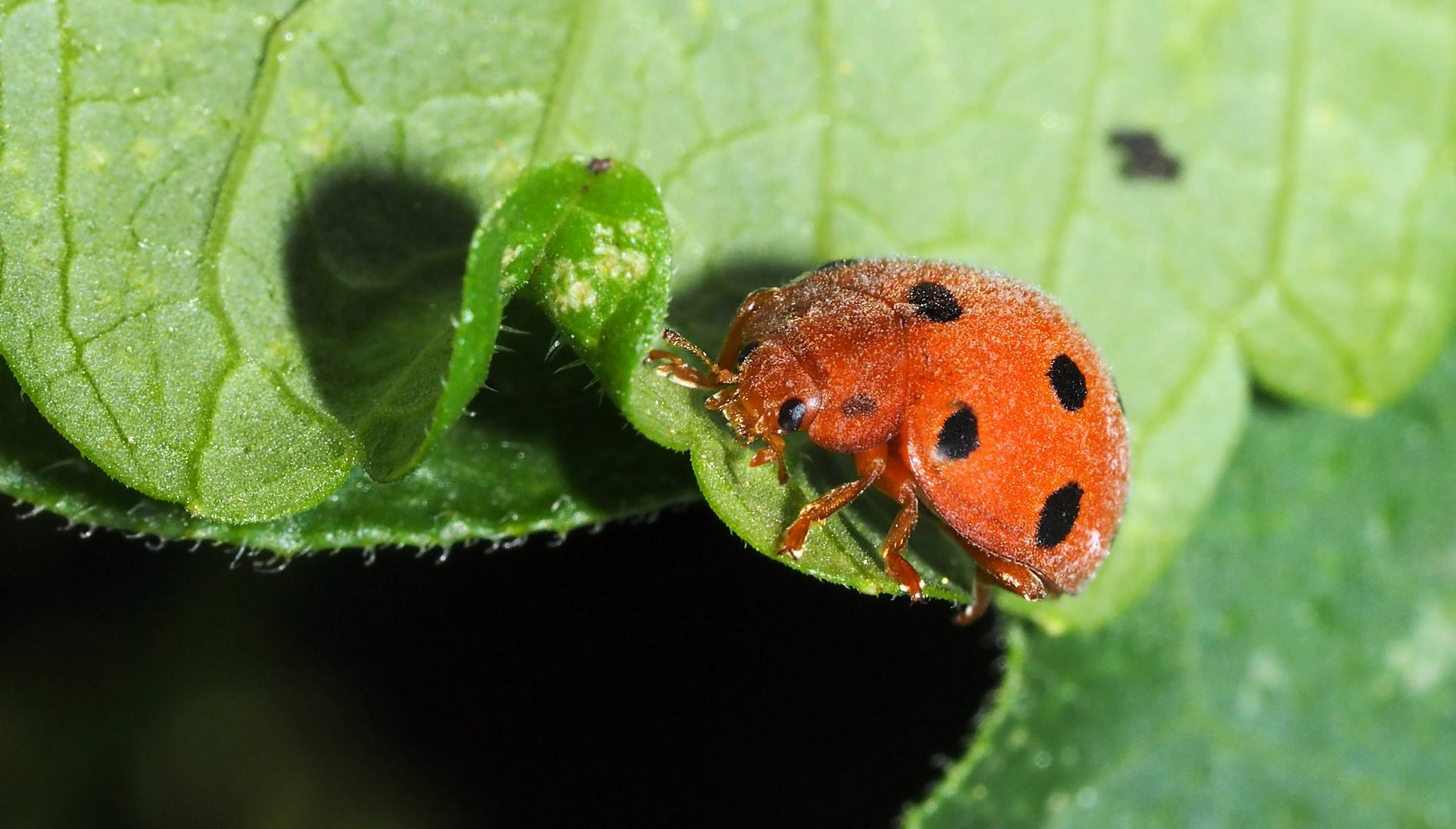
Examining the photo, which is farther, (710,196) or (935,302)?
(710,196)

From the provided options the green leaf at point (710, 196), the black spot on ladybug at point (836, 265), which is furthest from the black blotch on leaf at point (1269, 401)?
the black spot on ladybug at point (836, 265)

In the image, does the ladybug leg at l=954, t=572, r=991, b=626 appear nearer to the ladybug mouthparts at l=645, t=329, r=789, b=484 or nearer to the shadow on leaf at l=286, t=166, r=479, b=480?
the ladybug mouthparts at l=645, t=329, r=789, b=484

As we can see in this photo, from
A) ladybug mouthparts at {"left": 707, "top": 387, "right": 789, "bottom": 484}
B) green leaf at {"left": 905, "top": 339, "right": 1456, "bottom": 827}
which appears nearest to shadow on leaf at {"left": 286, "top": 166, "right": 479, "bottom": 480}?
ladybug mouthparts at {"left": 707, "top": 387, "right": 789, "bottom": 484}

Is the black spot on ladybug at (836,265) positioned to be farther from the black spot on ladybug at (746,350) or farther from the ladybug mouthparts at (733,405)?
the ladybug mouthparts at (733,405)

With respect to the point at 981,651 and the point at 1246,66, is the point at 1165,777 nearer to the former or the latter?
the point at 981,651

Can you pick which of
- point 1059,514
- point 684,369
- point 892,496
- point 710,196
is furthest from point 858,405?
point 710,196

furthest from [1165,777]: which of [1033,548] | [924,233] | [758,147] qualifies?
[758,147]

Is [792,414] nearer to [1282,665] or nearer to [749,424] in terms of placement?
[749,424]

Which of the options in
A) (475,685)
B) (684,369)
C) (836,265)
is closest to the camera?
(684,369)
